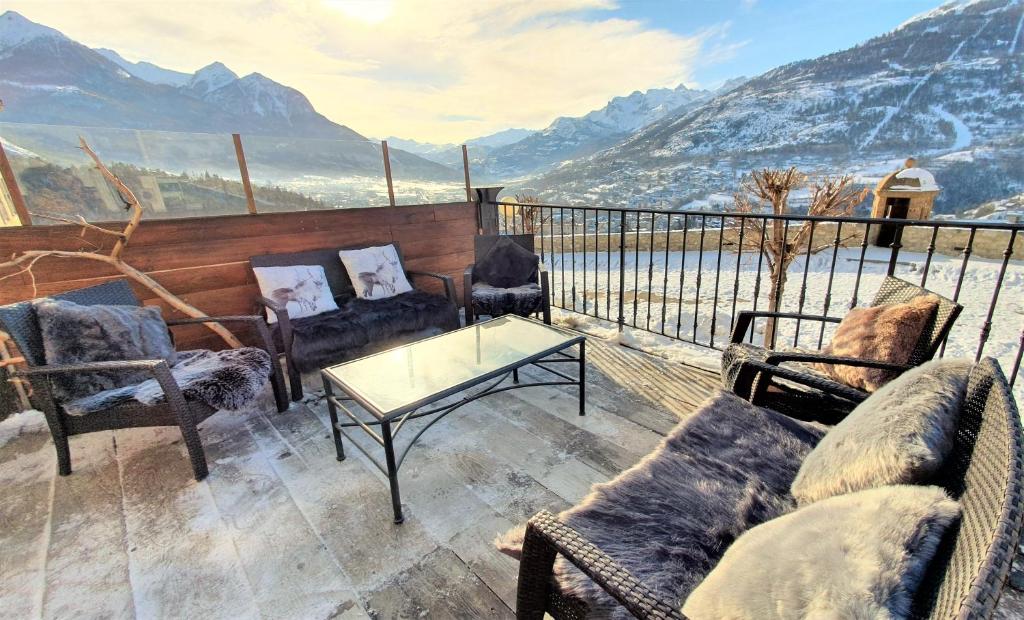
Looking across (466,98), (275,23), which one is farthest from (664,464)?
(466,98)

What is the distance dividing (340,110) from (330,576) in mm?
4206

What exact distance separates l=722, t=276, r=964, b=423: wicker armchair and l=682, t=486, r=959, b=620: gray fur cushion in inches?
31.0

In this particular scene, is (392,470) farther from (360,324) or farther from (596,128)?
(596,128)

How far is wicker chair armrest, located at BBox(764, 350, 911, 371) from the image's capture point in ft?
4.56

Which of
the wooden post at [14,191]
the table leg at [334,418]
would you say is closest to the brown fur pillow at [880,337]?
the table leg at [334,418]

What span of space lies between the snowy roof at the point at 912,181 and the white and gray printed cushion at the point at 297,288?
16022mm

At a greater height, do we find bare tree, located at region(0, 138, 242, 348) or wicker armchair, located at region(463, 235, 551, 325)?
bare tree, located at region(0, 138, 242, 348)

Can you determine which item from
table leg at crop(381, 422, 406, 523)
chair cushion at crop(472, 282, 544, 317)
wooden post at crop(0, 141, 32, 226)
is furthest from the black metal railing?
wooden post at crop(0, 141, 32, 226)

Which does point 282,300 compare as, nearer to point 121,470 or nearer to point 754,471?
point 121,470

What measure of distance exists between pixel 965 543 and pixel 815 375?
1.20 metres

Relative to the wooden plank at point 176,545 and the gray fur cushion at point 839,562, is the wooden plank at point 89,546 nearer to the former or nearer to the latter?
the wooden plank at point 176,545

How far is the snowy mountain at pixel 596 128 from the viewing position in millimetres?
66188

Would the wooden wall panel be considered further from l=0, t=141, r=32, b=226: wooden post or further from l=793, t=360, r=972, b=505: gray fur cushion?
l=793, t=360, r=972, b=505: gray fur cushion

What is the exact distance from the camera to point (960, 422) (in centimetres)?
83
